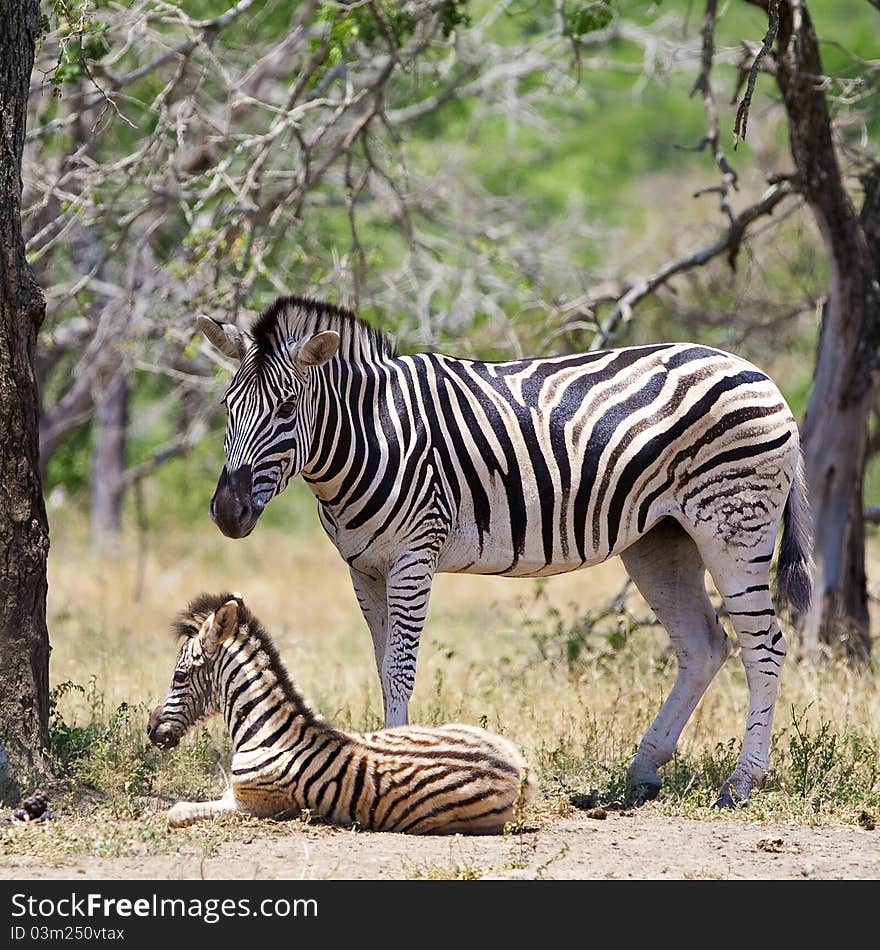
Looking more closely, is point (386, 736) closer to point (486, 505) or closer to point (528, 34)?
point (486, 505)

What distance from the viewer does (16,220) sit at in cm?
644

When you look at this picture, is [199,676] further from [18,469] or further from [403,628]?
[18,469]

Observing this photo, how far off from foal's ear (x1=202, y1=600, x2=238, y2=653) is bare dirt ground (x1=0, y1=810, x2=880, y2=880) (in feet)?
2.71

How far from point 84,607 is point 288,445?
26.9ft

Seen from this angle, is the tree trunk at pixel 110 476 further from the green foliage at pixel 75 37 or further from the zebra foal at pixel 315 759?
the zebra foal at pixel 315 759

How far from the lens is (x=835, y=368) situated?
959cm

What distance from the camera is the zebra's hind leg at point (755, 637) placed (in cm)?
683

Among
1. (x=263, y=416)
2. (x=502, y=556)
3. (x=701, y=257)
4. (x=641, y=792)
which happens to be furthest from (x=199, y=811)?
(x=701, y=257)

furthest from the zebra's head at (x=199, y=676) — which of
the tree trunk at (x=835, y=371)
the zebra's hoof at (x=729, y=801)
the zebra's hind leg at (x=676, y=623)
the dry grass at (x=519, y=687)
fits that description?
the tree trunk at (x=835, y=371)

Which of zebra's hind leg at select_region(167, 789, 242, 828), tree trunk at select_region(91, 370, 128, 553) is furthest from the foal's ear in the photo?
tree trunk at select_region(91, 370, 128, 553)

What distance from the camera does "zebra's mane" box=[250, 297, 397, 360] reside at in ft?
21.1

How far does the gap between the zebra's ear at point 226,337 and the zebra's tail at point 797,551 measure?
301cm

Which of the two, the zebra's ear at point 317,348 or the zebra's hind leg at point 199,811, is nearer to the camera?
the zebra's hind leg at point 199,811

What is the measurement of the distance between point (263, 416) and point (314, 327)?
685 mm
